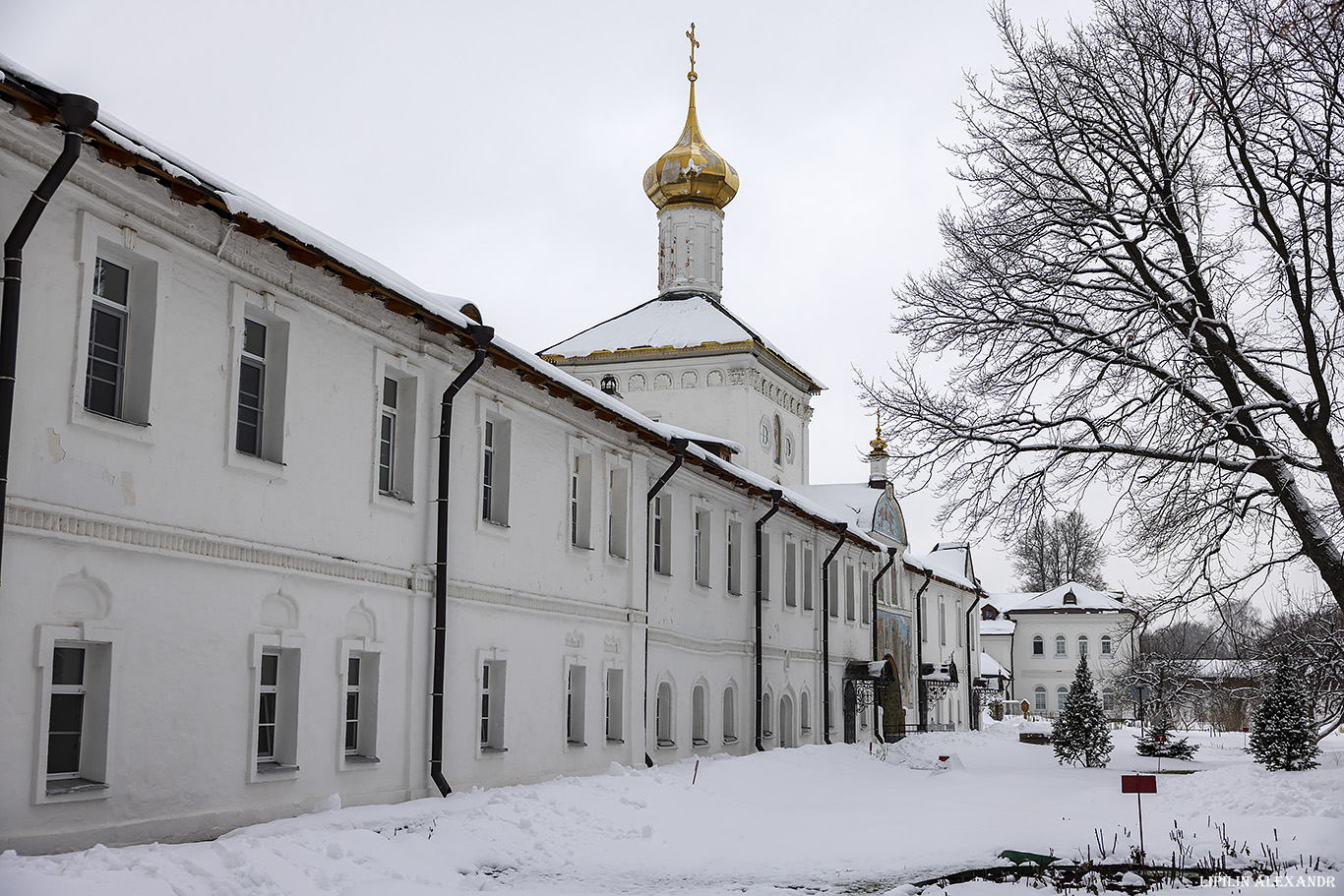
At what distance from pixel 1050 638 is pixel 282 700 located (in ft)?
247

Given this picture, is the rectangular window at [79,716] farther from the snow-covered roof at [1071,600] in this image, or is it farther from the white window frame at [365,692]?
the snow-covered roof at [1071,600]

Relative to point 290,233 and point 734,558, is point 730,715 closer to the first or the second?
point 734,558

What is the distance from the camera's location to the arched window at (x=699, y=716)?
872 inches

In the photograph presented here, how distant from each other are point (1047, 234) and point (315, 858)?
42.9 feet

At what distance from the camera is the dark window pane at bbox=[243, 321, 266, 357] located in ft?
37.2

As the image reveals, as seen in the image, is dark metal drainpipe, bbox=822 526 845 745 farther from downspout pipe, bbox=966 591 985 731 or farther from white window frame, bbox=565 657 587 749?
downspout pipe, bbox=966 591 985 731

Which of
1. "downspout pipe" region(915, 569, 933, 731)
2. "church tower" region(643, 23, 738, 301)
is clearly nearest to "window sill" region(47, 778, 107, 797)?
"church tower" region(643, 23, 738, 301)

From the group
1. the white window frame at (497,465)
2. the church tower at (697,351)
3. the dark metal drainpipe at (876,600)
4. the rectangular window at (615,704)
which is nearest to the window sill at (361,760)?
the white window frame at (497,465)

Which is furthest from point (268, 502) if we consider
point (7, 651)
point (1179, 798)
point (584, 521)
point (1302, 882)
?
point (1179, 798)

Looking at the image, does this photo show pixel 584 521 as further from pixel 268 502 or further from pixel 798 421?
pixel 798 421

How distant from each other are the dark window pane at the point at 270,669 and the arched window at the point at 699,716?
1143 cm

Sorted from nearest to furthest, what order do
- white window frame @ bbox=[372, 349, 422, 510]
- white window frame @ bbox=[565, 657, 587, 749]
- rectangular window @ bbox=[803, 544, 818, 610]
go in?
white window frame @ bbox=[372, 349, 422, 510]
white window frame @ bbox=[565, 657, 587, 749]
rectangular window @ bbox=[803, 544, 818, 610]

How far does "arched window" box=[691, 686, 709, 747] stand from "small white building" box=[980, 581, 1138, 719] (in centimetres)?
5996

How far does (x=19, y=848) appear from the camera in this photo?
8.25 meters
